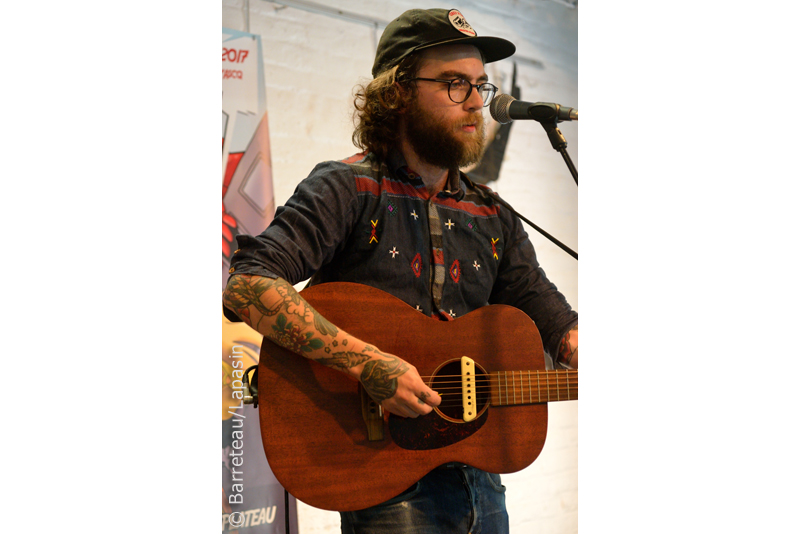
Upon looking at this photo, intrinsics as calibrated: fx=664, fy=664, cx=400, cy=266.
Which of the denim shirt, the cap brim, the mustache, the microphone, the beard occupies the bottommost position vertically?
the denim shirt

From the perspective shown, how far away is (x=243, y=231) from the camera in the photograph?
1.65 m

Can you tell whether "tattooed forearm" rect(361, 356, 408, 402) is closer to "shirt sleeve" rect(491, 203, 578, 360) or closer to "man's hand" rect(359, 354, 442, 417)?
"man's hand" rect(359, 354, 442, 417)

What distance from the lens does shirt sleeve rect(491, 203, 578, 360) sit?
1.83m

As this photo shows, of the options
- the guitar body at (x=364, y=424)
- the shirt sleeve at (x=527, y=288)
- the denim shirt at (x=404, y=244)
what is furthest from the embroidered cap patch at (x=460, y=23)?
the guitar body at (x=364, y=424)

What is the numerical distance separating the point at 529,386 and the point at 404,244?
1.57 feet

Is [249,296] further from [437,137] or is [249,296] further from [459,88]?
[459,88]

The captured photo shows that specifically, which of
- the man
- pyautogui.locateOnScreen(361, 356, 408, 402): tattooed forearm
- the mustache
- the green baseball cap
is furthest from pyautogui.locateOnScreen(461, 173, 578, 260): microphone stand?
pyautogui.locateOnScreen(361, 356, 408, 402): tattooed forearm

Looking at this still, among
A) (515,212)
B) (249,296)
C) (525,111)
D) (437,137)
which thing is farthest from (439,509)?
(525,111)

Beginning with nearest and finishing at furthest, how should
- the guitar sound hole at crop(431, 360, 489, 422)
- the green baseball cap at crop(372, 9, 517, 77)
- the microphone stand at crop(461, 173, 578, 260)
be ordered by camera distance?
the guitar sound hole at crop(431, 360, 489, 422) < the green baseball cap at crop(372, 9, 517, 77) < the microphone stand at crop(461, 173, 578, 260)

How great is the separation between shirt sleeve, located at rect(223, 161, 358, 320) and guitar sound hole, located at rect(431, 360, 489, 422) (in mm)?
391
